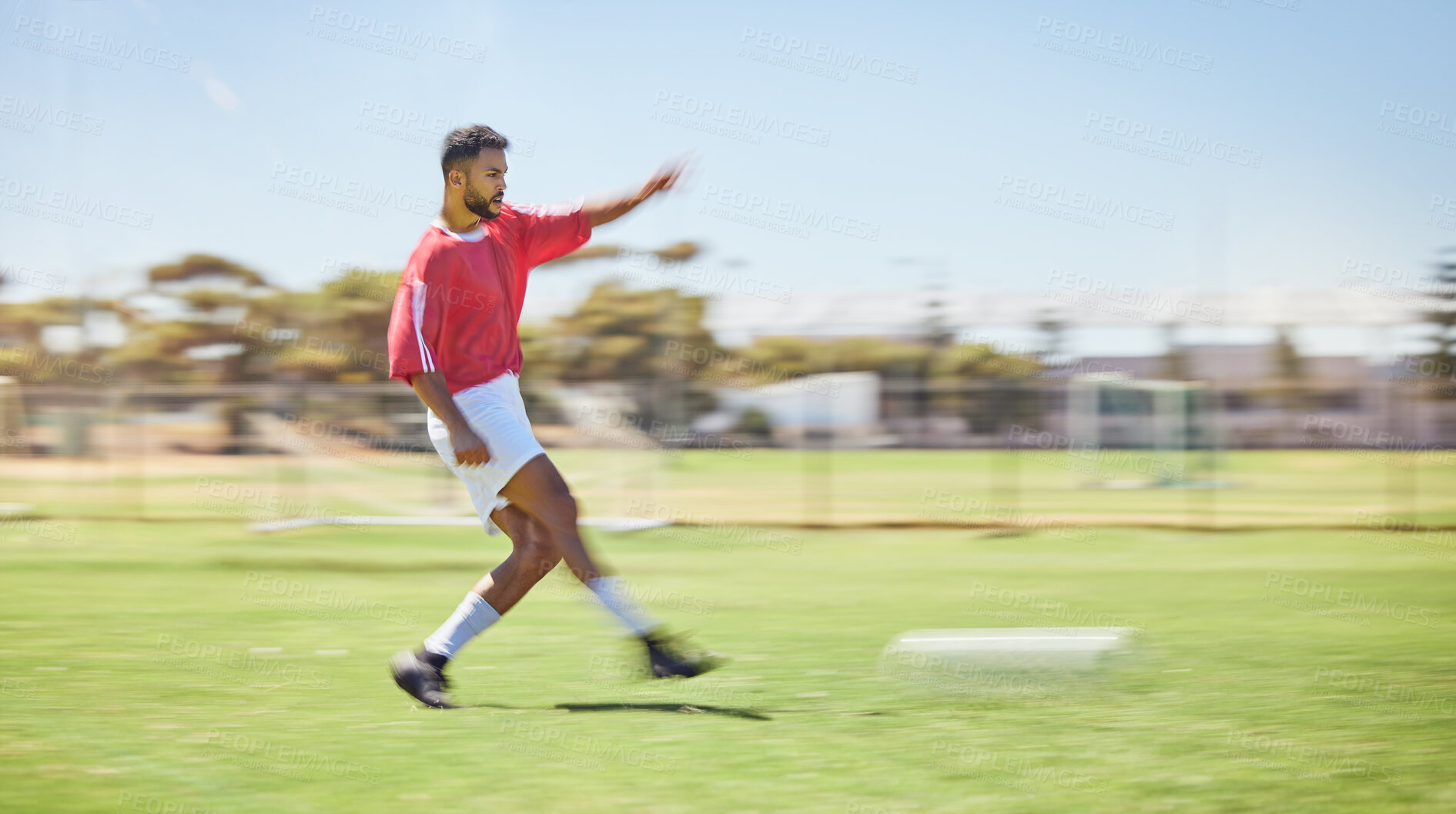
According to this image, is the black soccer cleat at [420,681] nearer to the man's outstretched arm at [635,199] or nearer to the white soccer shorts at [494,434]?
the white soccer shorts at [494,434]

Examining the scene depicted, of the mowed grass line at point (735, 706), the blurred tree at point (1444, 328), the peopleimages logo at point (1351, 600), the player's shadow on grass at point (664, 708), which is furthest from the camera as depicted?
the blurred tree at point (1444, 328)

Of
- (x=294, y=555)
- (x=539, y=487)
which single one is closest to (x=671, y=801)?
(x=539, y=487)

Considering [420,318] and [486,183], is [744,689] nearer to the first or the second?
[420,318]

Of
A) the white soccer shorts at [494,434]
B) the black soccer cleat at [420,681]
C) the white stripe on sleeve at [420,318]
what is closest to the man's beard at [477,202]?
the white stripe on sleeve at [420,318]

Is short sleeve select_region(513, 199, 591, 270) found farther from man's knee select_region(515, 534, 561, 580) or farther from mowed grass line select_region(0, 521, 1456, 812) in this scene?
mowed grass line select_region(0, 521, 1456, 812)

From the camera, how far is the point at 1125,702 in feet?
13.8

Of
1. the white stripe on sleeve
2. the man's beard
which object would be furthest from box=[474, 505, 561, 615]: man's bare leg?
the man's beard

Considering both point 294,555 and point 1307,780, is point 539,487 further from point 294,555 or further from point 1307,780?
point 294,555

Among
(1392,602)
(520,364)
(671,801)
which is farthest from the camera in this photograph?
(1392,602)

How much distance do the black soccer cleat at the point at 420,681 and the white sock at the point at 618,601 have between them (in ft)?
2.00

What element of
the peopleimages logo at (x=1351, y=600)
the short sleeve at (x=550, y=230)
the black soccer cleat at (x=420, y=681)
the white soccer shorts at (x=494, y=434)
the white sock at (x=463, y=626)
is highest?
the short sleeve at (x=550, y=230)

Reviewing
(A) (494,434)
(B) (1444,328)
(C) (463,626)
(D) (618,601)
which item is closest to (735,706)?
(D) (618,601)

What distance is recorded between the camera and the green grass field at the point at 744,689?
3.18 metres

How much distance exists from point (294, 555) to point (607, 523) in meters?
3.10
